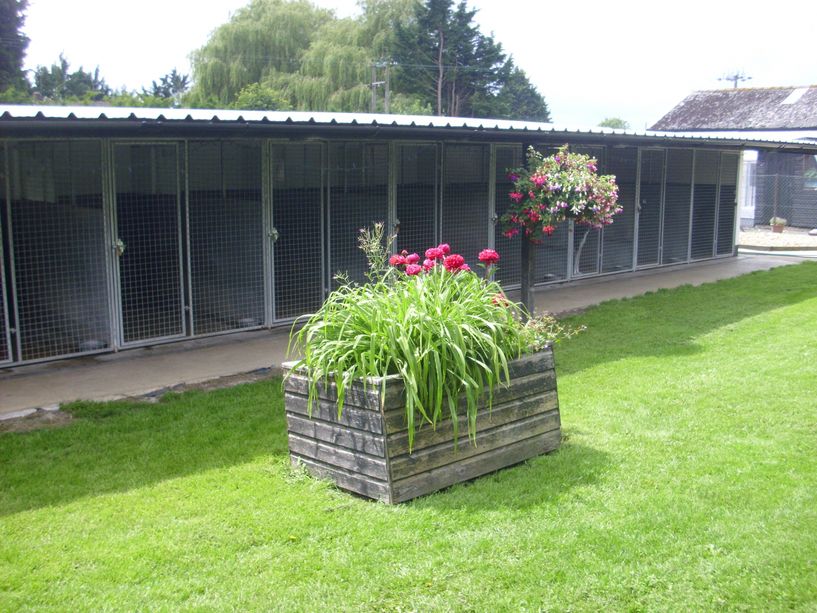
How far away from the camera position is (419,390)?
446cm

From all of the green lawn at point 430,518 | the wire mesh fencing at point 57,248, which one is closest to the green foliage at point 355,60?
the wire mesh fencing at point 57,248

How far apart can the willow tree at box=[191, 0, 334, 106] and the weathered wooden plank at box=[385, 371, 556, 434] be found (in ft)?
109

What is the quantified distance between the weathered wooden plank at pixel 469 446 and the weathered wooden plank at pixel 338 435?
10 centimetres

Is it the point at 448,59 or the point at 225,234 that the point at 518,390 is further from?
the point at 448,59

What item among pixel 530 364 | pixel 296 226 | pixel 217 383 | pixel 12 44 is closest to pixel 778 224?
pixel 296 226

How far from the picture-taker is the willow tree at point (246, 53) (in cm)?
3641

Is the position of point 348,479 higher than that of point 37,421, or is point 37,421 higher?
point 348,479

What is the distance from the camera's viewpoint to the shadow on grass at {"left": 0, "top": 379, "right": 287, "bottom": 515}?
476 cm

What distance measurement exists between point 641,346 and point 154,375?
14.5ft

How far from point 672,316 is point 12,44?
114 feet

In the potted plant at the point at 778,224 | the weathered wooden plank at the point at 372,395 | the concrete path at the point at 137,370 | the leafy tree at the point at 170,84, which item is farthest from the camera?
the leafy tree at the point at 170,84

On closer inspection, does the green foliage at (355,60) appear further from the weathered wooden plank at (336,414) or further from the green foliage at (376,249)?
the weathered wooden plank at (336,414)

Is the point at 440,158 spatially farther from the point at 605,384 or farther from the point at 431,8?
the point at 431,8

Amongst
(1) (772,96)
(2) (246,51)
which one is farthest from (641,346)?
(2) (246,51)
